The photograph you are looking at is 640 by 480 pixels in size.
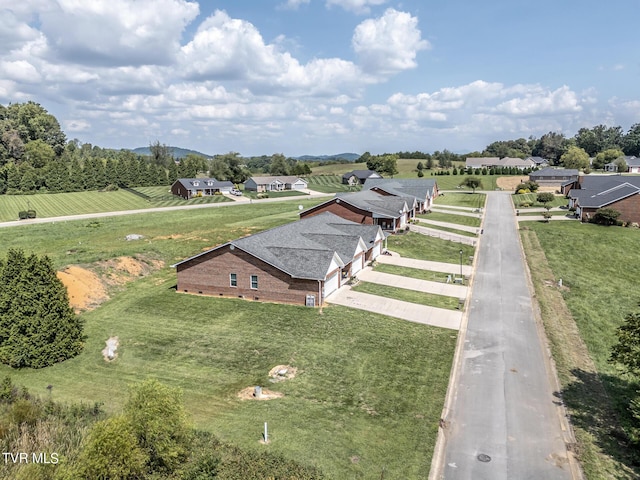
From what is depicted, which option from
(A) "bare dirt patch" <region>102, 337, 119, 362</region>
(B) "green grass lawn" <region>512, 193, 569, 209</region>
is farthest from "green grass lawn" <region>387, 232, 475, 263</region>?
(B) "green grass lawn" <region>512, 193, 569, 209</region>

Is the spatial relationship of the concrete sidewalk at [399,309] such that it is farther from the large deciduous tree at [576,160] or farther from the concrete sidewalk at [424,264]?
the large deciduous tree at [576,160]

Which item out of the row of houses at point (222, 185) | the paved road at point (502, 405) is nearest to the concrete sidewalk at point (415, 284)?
the paved road at point (502, 405)

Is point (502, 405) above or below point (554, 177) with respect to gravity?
below

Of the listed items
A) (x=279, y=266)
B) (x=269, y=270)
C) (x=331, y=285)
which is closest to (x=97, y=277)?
(x=269, y=270)

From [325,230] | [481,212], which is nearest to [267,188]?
[481,212]

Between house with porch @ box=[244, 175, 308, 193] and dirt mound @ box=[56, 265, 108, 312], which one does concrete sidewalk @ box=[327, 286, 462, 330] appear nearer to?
dirt mound @ box=[56, 265, 108, 312]

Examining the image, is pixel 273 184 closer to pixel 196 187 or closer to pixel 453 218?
pixel 196 187
